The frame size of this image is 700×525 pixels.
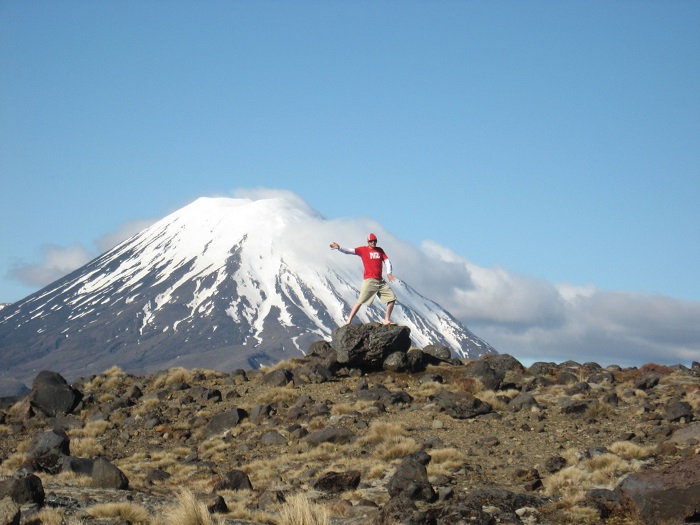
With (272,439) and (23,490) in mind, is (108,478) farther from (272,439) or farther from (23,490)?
(272,439)

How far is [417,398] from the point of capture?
19.4m

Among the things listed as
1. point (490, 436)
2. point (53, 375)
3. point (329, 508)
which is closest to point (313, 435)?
point (490, 436)

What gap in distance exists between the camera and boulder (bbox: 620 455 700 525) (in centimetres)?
1003

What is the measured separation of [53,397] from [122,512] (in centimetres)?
1182

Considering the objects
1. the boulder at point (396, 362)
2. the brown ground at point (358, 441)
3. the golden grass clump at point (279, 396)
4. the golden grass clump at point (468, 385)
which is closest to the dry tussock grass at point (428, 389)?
the brown ground at point (358, 441)

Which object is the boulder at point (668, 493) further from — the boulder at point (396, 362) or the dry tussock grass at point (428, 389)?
the boulder at point (396, 362)

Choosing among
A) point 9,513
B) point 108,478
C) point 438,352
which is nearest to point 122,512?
point 9,513

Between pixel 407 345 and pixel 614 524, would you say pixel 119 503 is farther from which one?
pixel 407 345

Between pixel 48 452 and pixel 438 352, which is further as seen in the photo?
pixel 438 352

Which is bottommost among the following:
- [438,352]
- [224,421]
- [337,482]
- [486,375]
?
[337,482]

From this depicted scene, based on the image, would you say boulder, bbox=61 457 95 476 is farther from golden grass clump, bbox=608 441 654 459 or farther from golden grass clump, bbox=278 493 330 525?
golden grass clump, bbox=608 441 654 459

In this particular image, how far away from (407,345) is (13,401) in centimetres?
1123

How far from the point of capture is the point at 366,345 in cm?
2225

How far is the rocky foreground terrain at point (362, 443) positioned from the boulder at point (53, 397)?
4 centimetres
